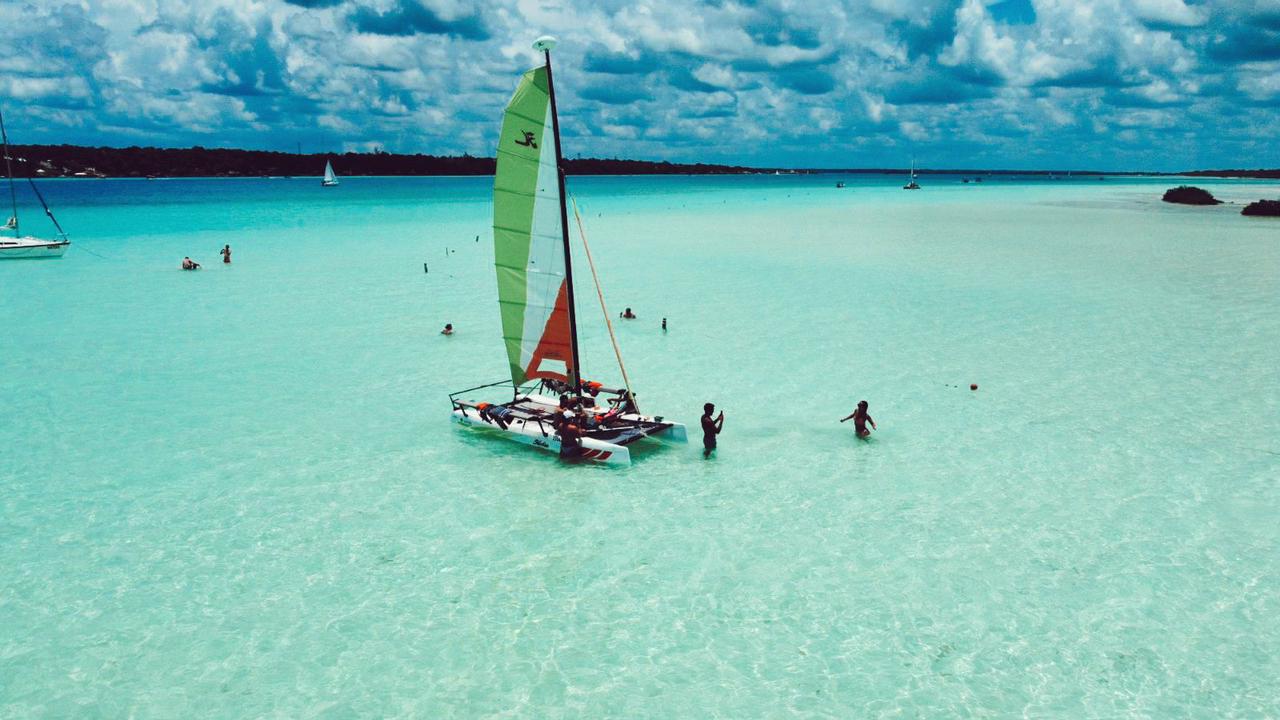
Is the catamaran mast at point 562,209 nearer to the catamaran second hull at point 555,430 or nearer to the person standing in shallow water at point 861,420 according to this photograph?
the catamaran second hull at point 555,430

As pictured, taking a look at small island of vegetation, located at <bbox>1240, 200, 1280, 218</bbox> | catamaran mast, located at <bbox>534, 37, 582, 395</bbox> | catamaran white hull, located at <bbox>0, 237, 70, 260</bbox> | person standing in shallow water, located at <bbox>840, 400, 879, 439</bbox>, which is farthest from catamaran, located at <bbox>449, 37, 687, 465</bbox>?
small island of vegetation, located at <bbox>1240, 200, 1280, 218</bbox>

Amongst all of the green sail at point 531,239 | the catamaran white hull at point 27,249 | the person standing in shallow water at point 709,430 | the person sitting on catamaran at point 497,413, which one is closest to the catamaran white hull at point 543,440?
the person sitting on catamaran at point 497,413

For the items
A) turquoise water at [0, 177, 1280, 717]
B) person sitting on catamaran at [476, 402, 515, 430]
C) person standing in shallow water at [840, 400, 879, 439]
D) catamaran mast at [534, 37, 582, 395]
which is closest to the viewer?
turquoise water at [0, 177, 1280, 717]

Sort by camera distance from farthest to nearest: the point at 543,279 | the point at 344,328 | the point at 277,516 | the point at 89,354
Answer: the point at 344,328 → the point at 89,354 → the point at 543,279 → the point at 277,516

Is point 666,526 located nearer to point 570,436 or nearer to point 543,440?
point 570,436

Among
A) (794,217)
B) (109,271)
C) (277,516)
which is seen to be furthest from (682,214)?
(277,516)

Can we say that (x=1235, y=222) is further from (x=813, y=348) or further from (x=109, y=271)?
(x=109, y=271)

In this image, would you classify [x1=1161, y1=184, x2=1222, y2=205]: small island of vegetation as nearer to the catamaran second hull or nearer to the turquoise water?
the turquoise water
